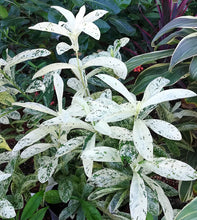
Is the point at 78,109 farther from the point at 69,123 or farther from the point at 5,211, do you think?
the point at 5,211

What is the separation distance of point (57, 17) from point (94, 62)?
1.60 feet

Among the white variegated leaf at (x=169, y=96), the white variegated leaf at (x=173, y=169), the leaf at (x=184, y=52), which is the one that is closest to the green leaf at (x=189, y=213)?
the white variegated leaf at (x=173, y=169)

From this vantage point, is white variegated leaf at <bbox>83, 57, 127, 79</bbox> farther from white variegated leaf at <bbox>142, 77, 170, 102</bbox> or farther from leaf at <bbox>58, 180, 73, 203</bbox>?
leaf at <bbox>58, 180, 73, 203</bbox>

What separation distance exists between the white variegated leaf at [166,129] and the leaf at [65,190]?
29 centimetres

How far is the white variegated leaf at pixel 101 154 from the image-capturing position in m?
0.55

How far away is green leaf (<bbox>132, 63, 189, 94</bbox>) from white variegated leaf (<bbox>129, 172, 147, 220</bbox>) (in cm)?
36

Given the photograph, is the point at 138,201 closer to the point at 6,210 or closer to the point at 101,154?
the point at 101,154

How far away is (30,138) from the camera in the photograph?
0.64 metres

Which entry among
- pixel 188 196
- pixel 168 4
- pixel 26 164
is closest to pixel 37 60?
pixel 26 164

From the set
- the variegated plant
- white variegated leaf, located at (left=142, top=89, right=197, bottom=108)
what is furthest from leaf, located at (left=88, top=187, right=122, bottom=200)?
white variegated leaf, located at (left=142, top=89, right=197, bottom=108)

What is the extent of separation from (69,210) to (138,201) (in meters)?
0.30

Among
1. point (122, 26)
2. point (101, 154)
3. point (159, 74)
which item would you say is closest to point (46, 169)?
point (101, 154)

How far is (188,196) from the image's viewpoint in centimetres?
99

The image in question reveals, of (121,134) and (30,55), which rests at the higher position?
(30,55)
